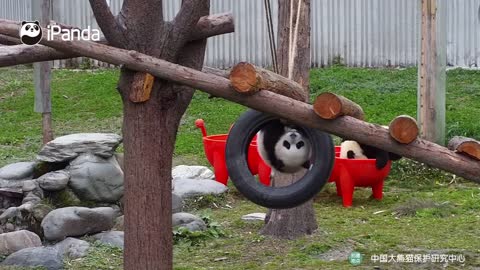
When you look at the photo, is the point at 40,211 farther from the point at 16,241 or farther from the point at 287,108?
the point at 287,108

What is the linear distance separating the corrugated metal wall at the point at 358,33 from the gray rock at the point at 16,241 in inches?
322

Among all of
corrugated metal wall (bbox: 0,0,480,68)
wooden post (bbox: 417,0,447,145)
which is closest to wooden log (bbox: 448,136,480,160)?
wooden post (bbox: 417,0,447,145)

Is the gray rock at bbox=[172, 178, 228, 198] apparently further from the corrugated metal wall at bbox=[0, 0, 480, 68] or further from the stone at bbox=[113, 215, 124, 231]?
the corrugated metal wall at bbox=[0, 0, 480, 68]

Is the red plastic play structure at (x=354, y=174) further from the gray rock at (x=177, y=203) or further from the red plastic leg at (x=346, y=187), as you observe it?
the gray rock at (x=177, y=203)

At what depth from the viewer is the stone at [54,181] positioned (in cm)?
805

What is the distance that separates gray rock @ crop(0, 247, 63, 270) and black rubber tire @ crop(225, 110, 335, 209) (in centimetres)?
224

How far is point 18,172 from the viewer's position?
28.0ft

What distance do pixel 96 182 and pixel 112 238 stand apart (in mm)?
1073

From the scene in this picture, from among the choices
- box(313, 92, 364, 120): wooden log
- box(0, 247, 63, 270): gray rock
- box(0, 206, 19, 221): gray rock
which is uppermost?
box(313, 92, 364, 120): wooden log

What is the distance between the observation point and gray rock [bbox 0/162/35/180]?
8.51 meters

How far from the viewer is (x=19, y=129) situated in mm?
12211

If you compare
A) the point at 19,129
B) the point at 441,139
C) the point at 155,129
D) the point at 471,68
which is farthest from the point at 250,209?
the point at 471,68

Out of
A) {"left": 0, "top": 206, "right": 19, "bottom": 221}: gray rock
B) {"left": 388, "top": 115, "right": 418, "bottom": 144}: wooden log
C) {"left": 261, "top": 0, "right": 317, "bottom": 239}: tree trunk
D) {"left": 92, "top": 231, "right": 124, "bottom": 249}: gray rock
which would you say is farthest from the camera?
{"left": 0, "top": 206, "right": 19, "bottom": 221}: gray rock

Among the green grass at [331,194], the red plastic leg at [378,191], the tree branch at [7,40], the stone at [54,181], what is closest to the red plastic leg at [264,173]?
the green grass at [331,194]
